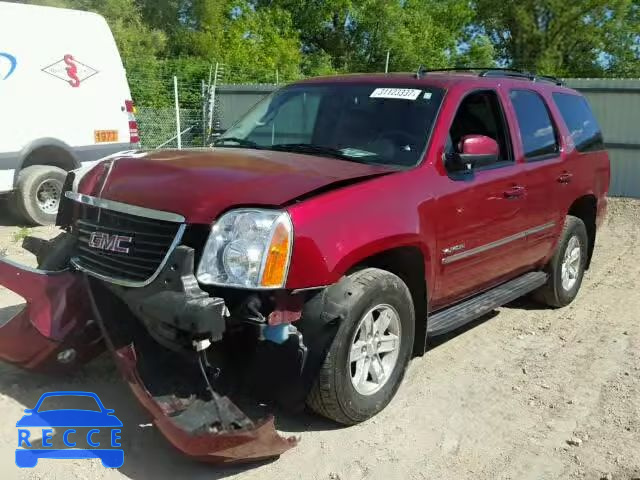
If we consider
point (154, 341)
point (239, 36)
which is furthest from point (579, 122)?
point (239, 36)

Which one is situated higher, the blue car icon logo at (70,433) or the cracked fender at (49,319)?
the cracked fender at (49,319)

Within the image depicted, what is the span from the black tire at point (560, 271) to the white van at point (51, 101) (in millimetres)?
6267

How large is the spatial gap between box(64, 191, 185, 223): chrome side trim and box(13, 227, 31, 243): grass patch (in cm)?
454

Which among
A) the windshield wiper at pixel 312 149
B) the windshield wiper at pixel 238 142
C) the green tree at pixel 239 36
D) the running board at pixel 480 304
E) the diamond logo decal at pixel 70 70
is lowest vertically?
the running board at pixel 480 304

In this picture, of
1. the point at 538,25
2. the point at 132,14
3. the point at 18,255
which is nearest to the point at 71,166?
the point at 18,255

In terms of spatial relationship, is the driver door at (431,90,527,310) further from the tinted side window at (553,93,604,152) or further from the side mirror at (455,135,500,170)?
the tinted side window at (553,93,604,152)

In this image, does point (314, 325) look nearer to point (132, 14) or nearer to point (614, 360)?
point (614, 360)

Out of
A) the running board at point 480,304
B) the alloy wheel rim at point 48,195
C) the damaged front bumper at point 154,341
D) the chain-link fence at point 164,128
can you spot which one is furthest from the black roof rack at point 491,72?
the chain-link fence at point 164,128

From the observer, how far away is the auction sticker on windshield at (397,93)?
4.57 metres

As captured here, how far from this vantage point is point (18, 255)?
7.36 meters

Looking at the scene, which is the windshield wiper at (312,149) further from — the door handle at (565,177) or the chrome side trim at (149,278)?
the door handle at (565,177)

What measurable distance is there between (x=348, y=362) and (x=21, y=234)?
607 cm

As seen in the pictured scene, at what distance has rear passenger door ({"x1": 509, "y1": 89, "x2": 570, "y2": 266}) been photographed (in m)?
5.23

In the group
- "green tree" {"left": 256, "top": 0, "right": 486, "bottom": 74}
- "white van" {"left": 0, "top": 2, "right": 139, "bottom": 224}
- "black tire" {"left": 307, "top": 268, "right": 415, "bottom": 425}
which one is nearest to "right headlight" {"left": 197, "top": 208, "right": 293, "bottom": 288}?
"black tire" {"left": 307, "top": 268, "right": 415, "bottom": 425}
